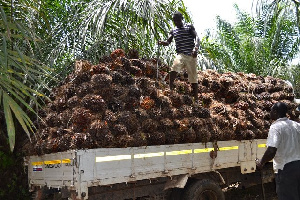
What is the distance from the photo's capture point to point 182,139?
616 cm

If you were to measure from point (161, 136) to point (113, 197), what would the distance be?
1.13 metres

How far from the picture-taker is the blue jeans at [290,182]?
449cm

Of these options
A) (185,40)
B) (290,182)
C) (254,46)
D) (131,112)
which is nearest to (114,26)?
(185,40)

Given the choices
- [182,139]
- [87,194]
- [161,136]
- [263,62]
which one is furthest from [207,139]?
[263,62]

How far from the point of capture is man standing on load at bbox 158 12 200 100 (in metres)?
7.13

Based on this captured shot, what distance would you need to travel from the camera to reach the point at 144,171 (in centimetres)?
545

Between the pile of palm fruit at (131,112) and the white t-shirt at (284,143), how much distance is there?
1.73 meters

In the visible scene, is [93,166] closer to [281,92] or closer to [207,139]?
[207,139]

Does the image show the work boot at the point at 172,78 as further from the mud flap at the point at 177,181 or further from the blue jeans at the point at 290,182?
the blue jeans at the point at 290,182

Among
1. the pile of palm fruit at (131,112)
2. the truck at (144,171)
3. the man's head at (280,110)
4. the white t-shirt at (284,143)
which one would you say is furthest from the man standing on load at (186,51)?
the white t-shirt at (284,143)

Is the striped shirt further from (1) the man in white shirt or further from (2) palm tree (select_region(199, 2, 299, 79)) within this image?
(2) palm tree (select_region(199, 2, 299, 79))

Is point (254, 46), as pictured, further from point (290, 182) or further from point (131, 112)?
point (290, 182)

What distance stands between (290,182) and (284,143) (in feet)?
1.54

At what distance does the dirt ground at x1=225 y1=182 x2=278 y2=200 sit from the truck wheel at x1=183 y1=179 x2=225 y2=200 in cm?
239
